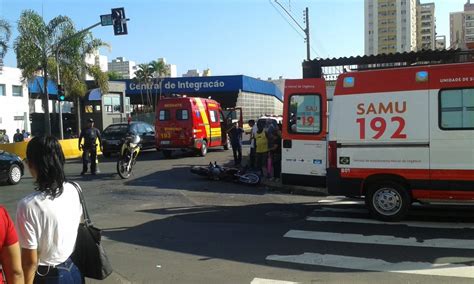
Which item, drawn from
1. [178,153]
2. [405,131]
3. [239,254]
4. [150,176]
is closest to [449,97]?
[405,131]

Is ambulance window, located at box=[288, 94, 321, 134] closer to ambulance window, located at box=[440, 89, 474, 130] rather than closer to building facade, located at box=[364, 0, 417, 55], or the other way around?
ambulance window, located at box=[440, 89, 474, 130]

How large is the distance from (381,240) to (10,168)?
11067mm

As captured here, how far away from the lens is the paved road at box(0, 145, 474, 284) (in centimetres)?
605

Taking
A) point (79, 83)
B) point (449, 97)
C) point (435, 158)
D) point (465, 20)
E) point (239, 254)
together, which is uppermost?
point (465, 20)

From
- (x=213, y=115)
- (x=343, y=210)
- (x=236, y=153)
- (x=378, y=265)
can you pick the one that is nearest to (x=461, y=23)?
(x=213, y=115)

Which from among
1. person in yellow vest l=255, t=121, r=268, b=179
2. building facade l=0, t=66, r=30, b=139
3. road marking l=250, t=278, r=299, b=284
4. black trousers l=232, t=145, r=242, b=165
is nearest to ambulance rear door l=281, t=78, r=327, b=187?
person in yellow vest l=255, t=121, r=268, b=179

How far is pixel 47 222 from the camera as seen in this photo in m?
3.03

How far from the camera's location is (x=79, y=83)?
106 feet

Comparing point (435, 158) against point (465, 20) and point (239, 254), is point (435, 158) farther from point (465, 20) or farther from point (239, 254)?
point (465, 20)

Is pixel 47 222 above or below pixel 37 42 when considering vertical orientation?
below

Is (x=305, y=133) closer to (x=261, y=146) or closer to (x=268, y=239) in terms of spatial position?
(x=268, y=239)

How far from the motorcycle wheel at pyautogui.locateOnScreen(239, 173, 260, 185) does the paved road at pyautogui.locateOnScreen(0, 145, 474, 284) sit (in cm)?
91

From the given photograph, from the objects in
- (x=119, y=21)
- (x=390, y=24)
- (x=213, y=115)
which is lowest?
(x=213, y=115)

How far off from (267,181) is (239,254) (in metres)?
7.26
